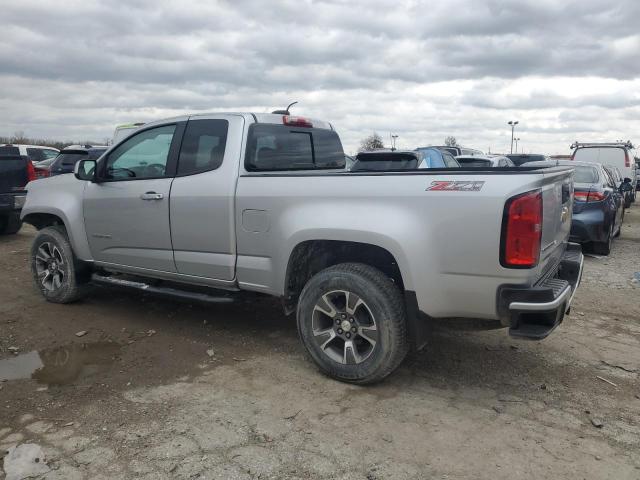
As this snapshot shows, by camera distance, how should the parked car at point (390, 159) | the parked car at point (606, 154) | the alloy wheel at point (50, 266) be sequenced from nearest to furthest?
the alloy wheel at point (50, 266), the parked car at point (390, 159), the parked car at point (606, 154)

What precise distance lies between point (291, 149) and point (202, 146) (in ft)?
2.57

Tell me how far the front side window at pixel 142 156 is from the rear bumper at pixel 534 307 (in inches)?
121

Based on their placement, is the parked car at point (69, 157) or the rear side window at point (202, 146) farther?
the parked car at point (69, 157)

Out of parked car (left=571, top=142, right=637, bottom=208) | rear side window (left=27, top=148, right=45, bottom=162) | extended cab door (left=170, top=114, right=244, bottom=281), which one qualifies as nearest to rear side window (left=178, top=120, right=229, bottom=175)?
extended cab door (left=170, top=114, right=244, bottom=281)

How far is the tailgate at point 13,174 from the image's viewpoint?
930cm

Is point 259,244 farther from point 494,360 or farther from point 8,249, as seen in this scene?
point 8,249

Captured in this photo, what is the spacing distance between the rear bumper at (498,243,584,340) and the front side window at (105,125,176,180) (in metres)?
3.06

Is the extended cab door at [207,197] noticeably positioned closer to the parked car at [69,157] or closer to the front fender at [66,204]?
the front fender at [66,204]

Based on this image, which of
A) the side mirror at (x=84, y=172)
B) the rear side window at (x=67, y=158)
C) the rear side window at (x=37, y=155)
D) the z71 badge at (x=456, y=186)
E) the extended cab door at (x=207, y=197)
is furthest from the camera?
the rear side window at (x=37, y=155)

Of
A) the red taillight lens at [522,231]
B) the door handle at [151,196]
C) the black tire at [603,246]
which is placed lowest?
the black tire at [603,246]

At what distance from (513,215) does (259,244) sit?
74.0 inches

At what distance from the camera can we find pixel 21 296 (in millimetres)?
6211

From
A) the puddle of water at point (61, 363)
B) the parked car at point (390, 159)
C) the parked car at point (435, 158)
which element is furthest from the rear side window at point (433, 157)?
the puddle of water at point (61, 363)

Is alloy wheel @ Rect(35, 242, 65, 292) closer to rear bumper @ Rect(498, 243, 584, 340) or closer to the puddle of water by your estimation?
the puddle of water
